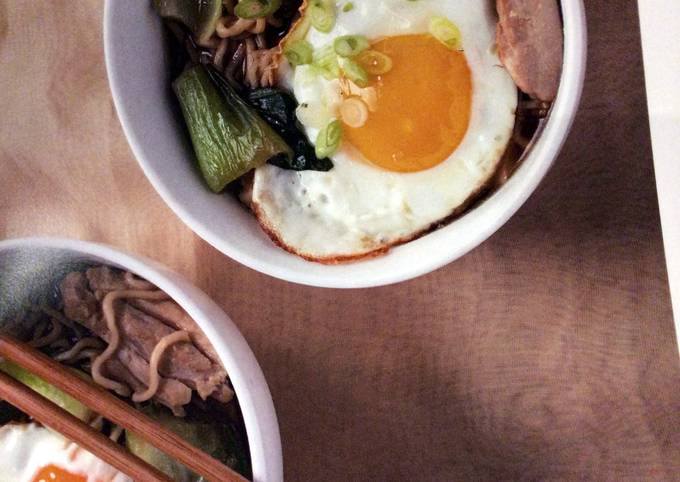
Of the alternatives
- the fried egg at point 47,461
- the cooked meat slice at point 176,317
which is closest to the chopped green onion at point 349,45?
the cooked meat slice at point 176,317

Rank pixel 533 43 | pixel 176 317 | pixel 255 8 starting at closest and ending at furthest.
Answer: pixel 533 43, pixel 255 8, pixel 176 317

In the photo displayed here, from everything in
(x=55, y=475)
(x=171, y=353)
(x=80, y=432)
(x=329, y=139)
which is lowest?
(x=55, y=475)

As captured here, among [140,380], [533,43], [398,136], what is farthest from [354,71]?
[140,380]

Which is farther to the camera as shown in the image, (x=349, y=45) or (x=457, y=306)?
(x=457, y=306)

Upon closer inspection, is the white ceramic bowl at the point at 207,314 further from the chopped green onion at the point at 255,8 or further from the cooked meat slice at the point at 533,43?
the cooked meat slice at the point at 533,43

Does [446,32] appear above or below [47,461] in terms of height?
above

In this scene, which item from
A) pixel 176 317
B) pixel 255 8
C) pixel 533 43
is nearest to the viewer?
pixel 533 43

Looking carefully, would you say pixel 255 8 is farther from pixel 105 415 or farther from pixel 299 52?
pixel 105 415
